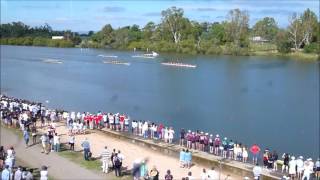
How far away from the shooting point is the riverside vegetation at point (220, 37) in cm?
12661

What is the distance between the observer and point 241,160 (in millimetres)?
23719

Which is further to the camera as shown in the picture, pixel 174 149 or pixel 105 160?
pixel 174 149

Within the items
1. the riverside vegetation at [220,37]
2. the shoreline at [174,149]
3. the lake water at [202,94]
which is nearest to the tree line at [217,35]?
the riverside vegetation at [220,37]

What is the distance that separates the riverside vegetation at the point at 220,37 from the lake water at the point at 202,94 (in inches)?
1056

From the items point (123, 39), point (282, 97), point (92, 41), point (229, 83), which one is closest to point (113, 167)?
point (282, 97)

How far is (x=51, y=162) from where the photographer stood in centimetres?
2302

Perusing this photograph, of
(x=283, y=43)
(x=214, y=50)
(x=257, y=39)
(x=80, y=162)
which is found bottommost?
(x=80, y=162)

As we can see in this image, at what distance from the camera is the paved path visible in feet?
69.0

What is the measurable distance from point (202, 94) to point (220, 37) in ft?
264

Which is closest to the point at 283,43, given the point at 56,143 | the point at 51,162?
the point at 56,143

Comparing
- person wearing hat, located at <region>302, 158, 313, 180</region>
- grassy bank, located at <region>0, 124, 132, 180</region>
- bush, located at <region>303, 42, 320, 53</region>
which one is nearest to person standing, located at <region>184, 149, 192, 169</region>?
grassy bank, located at <region>0, 124, 132, 180</region>

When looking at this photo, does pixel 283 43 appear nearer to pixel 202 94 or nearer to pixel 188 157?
pixel 202 94

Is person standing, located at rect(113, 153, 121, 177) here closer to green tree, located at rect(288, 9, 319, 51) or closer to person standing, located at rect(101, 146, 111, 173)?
person standing, located at rect(101, 146, 111, 173)

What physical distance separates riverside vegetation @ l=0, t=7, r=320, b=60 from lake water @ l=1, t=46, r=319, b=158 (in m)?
26.8
